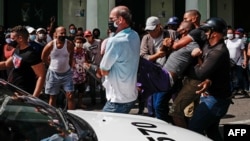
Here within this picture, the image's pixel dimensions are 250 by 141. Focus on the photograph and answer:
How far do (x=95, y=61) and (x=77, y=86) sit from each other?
847 mm

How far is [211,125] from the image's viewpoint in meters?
5.49

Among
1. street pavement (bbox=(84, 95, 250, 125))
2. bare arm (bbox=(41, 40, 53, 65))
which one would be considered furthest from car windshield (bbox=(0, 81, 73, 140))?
street pavement (bbox=(84, 95, 250, 125))

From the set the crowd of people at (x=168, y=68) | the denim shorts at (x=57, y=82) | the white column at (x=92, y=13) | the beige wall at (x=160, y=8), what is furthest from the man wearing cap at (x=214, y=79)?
the beige wall at (x=160, y=8)

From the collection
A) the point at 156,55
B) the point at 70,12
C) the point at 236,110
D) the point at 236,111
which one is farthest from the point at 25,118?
the point at 70,12

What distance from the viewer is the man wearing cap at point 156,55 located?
691cm

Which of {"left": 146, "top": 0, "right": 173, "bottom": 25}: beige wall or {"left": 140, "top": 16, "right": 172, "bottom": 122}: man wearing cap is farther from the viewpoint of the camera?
{"left": 146, "top": 0, "right": 173, "bottom": 25}: beige wall

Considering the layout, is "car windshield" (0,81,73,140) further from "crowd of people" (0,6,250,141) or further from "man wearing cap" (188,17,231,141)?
"man wearing cap" (188,17,231,141)

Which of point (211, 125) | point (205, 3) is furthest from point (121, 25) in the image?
point (205, 3)

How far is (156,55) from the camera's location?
6.75 metres

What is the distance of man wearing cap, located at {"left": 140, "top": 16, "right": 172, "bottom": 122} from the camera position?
6906 mm

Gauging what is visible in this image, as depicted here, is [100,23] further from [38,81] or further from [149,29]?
[38,81]

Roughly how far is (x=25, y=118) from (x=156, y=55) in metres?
3.43

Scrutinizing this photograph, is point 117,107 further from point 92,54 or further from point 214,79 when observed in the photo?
point 92,54

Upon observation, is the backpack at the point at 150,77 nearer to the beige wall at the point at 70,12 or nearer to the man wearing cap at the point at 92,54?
the man wearing cap at the point at 92,54
